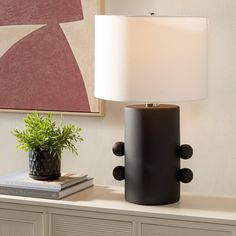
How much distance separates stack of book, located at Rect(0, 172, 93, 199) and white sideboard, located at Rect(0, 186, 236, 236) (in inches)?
0.9

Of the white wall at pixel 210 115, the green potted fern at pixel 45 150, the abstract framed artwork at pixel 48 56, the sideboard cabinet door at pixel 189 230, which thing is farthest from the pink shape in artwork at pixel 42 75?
the sideboard cabinet door at pixel 189 230

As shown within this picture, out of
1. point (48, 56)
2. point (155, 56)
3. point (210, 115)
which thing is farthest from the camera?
point (48, 56)

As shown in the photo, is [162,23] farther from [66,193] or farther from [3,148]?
[3,148]

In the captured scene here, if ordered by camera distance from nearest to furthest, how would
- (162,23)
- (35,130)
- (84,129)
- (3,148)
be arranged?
(162,23)
(35,130)
(84,129)
(3,148)

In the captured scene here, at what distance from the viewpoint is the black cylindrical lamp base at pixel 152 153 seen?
188 centimetres

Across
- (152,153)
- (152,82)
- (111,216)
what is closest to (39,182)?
(111,216)

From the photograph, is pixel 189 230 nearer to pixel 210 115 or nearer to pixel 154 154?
pixel 154 154

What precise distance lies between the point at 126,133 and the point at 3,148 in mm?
762

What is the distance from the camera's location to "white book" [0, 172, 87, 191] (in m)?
1.98

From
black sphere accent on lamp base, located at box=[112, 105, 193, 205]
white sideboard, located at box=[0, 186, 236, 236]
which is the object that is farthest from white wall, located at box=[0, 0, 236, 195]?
black sphere accent on lamp base, located at box=[112, 105, 193, 205]

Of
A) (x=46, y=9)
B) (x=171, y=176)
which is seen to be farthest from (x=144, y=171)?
(x=46, y=9)

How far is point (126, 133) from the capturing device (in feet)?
6.34

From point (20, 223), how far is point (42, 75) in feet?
2.02

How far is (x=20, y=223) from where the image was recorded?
2006 mm
